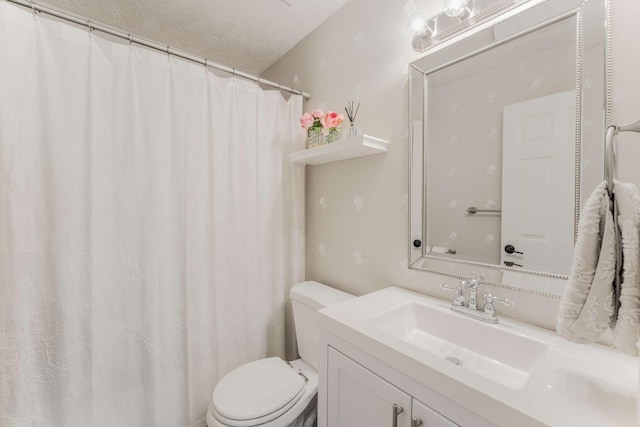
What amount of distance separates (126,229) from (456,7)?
1.63 m

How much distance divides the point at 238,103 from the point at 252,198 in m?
0.53

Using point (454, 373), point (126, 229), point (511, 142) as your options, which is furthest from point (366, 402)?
point (126, 229)

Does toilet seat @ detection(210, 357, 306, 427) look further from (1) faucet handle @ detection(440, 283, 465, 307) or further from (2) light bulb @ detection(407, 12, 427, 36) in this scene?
(2) light bulb @ detection(407, 12, 427, 36)

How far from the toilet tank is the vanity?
0.31 meters

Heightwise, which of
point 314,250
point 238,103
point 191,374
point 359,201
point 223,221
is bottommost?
point 191,374

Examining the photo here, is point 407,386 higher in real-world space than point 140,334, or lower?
higher

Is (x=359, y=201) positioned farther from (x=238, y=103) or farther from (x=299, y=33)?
(x=299, y=33)

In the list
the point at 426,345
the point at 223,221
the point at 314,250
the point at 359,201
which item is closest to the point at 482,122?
the point at 359,201

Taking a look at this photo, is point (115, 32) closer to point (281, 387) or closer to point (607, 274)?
point (281, 387)

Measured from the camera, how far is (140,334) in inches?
49.7

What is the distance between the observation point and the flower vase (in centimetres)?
145

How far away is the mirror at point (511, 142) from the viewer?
81 centimetres

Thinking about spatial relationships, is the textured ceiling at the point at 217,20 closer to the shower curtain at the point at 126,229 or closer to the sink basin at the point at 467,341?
the shower curtain at the point at 126,229

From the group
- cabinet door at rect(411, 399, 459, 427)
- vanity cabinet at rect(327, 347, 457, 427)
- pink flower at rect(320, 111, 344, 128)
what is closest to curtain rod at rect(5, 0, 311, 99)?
pink flower at rect(320, 111, 344, 128)
